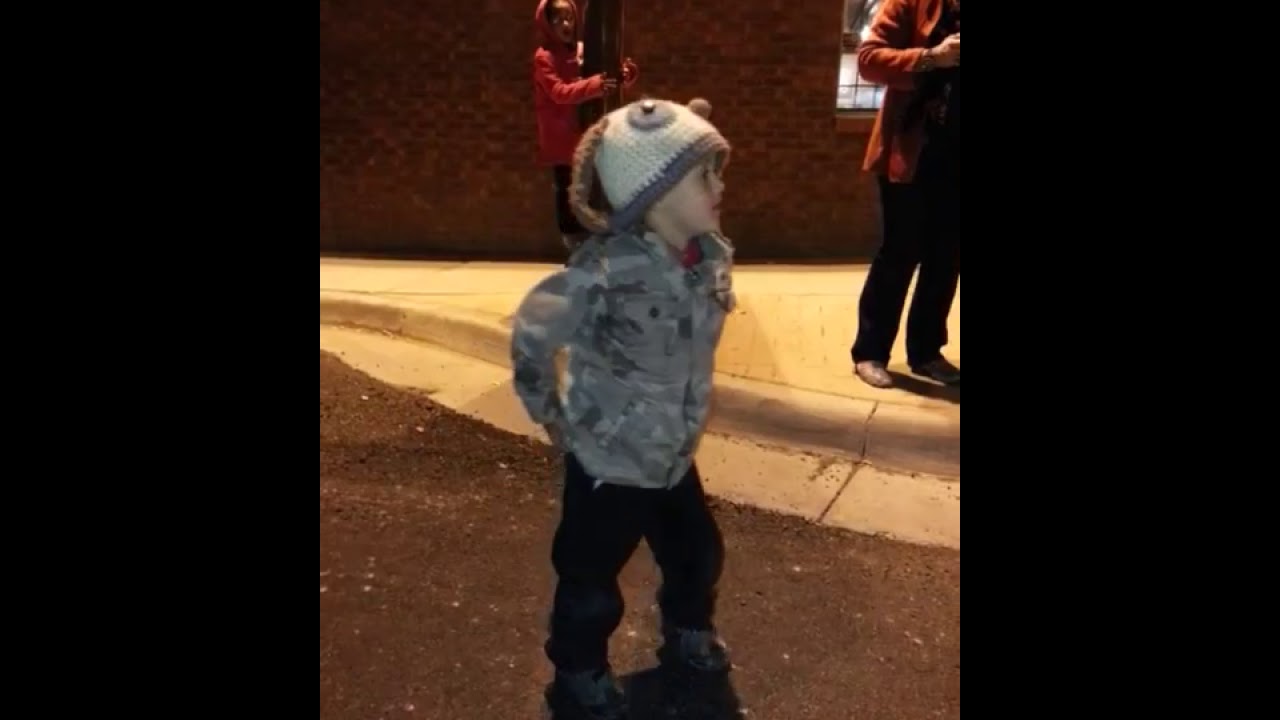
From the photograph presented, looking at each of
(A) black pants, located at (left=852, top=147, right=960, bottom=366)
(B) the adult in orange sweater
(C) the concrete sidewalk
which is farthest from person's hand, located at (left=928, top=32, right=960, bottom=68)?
(C) the concrete sidewalk

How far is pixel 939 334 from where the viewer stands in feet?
15.2

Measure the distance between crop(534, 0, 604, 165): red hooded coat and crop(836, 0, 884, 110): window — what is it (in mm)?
2087

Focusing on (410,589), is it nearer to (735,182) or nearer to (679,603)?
(679,603)

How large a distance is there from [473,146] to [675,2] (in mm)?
1728

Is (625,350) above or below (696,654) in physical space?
above

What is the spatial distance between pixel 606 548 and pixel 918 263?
8.39 feet

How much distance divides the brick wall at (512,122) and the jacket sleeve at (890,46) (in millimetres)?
2810

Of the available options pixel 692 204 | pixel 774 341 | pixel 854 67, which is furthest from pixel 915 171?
pixel 854 67

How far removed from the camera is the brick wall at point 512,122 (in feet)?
22.8

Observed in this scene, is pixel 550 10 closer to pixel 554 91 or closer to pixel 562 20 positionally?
pixel 562 20

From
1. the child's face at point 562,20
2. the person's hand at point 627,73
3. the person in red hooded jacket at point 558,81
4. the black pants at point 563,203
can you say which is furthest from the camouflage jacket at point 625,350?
the child's face at point 562,20

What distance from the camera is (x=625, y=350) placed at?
2365 millimetres

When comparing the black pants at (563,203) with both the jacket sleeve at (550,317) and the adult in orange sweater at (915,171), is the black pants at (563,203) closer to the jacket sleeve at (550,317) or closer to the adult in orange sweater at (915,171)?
the adult in orange sweater at (915,171)

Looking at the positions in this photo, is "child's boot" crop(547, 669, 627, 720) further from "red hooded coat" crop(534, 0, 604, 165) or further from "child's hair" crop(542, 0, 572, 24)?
"child's hair" crop(542, 0, 572, 24)
